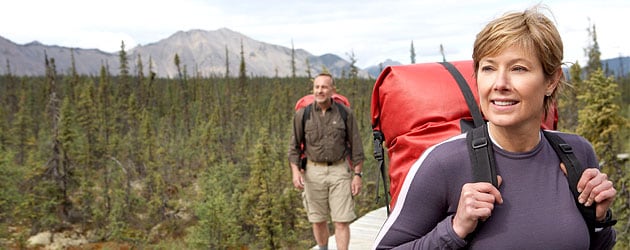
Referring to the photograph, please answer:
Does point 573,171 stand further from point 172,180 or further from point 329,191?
point 172,180

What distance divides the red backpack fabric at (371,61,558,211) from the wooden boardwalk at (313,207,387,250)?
4.58 meters

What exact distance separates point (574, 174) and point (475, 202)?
359mm

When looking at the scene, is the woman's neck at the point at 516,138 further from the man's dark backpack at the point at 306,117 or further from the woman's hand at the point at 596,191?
the man's dark backpack at the point at 306,117

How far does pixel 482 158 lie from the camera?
1420 mm

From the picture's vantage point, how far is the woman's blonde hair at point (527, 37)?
1.39m

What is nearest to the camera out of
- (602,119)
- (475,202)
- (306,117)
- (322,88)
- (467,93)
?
(475,202)

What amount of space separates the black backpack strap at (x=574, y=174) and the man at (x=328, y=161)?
413 cm

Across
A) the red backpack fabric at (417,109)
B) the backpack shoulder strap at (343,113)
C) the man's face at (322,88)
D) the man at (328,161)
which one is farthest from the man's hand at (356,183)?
the red backpack fabric at (417,109)

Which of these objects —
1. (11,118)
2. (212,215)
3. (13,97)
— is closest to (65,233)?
(212,215)

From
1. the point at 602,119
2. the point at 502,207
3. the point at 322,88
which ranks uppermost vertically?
the point at 322,88

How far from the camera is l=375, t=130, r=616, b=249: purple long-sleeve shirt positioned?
4.57 ft

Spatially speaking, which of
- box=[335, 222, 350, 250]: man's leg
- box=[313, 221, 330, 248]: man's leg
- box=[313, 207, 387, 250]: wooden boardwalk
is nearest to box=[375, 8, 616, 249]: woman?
box=[335, 222, 350, 250]: man's leg

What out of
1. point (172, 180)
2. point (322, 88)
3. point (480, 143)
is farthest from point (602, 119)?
point (172, 180)

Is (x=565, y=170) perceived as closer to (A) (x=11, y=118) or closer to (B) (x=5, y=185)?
(B) (x=5, y=185)
